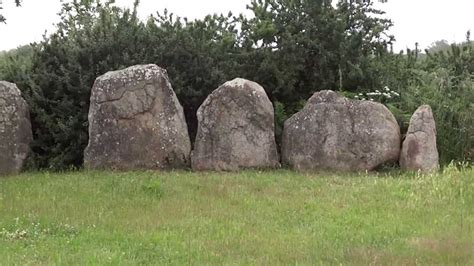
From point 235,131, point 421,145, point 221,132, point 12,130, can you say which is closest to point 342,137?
point 421,145

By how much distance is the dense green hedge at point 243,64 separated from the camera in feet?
55.0

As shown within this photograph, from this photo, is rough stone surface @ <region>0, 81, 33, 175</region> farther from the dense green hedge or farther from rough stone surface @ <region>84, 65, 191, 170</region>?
rough stone surface @ <region>84, 65, 191, 170</region>

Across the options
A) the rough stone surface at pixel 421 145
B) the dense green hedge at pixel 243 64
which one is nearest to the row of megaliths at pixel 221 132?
the rough stone surface at pixel 421 145

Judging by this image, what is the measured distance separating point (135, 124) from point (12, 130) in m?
2.96

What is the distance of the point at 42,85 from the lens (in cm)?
1708

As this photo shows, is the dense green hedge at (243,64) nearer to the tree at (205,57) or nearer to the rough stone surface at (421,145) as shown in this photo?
the tree at (205,57)

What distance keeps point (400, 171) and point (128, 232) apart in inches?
320

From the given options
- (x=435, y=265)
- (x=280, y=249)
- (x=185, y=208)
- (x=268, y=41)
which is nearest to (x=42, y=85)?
(x=268, y=41)

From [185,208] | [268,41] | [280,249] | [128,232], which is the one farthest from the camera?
[268,41]

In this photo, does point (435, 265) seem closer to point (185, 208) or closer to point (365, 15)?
point (185, 208)

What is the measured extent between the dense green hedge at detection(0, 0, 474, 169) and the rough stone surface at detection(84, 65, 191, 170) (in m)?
1.08

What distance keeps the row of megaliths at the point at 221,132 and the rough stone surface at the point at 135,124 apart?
2 cm

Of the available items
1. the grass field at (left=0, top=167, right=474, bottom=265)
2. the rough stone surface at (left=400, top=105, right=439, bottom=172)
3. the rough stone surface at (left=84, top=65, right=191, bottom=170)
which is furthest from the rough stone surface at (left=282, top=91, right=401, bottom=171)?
the rough stone surface at (left=84, top=65, right=191, bottom=170)

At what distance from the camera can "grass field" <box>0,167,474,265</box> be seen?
26.6ft
